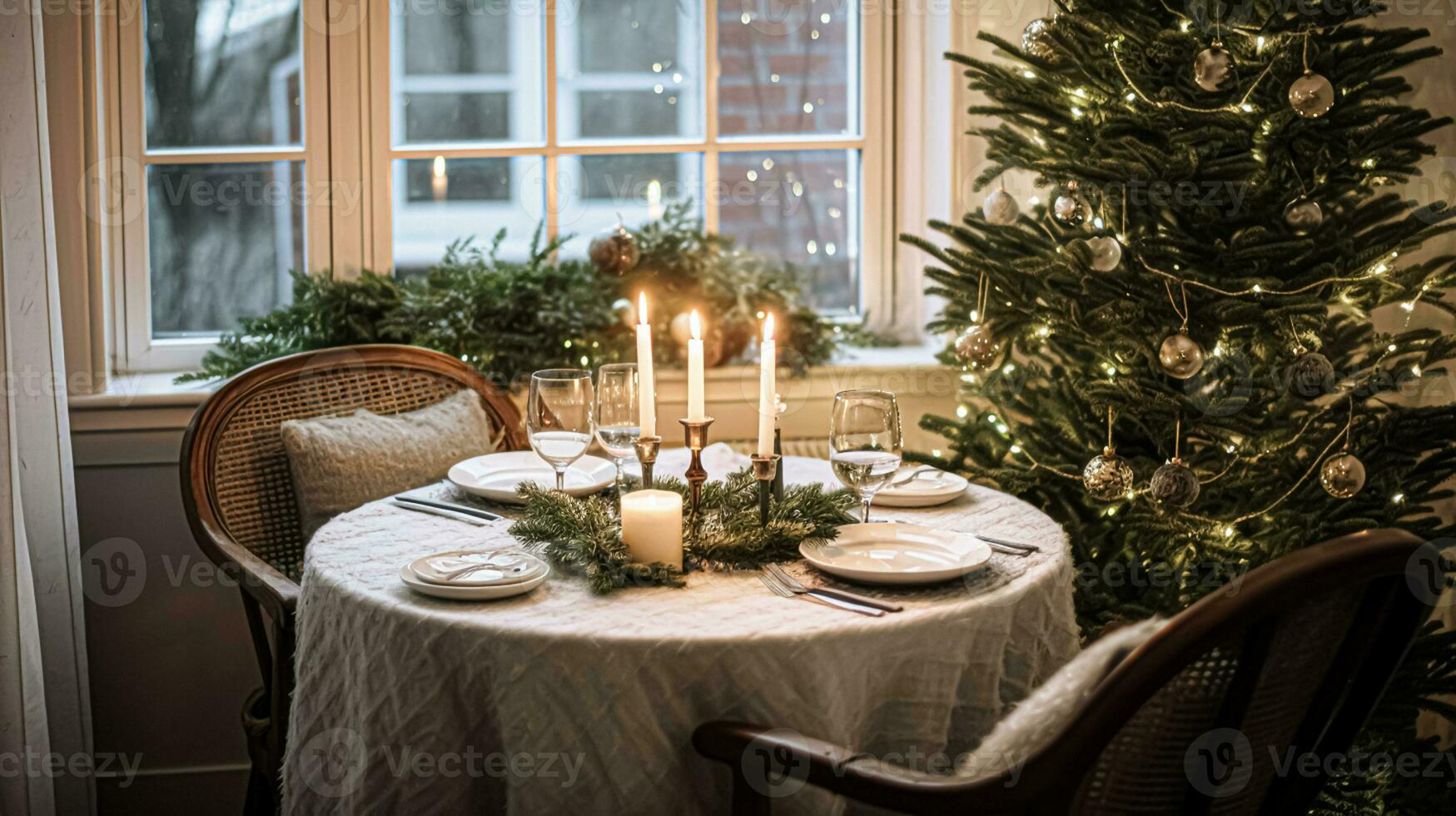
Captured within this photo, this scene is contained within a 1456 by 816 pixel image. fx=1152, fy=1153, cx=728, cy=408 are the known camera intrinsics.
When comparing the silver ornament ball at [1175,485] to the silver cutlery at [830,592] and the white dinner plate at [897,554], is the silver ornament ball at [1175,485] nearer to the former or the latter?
the white dinner plate at [897,554]

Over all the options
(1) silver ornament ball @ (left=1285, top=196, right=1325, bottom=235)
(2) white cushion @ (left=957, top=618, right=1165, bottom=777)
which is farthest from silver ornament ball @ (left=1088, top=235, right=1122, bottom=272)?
(2) white cushion @ (left=957, top=618, right=1165, bottom=777)

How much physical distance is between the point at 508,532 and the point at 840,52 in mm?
1891

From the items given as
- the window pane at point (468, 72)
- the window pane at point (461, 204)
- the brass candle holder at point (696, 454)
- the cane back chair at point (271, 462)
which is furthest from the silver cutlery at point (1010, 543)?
the window pane at point (468, 72)

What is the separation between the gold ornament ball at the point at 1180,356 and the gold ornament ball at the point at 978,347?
29 cm

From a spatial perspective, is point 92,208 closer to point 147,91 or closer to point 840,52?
point 147,91

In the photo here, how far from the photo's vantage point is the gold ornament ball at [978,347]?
1.97m

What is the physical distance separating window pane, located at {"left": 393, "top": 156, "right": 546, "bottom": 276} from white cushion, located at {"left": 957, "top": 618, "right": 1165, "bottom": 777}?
2080 mm

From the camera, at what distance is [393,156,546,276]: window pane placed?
2.79m

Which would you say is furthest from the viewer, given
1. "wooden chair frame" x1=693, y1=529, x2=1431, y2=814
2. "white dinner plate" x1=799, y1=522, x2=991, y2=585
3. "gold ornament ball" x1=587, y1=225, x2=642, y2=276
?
"gold ornament ball" x1=587, y1=225, x2=642, y2=276

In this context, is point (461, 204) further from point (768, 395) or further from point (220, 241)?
point (768, 395)

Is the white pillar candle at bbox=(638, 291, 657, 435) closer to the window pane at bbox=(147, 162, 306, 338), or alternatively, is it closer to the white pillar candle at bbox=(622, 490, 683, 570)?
the white pillar candle at bbox=(622, 490, 683, 570)

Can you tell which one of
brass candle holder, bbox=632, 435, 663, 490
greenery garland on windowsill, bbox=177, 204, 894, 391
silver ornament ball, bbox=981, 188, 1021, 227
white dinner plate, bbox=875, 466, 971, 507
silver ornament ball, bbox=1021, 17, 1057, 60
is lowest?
white dinner plate, bbox=875, 466, 971, 507

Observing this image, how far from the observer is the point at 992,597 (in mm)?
1293

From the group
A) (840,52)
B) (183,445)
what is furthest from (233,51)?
(840,52)
